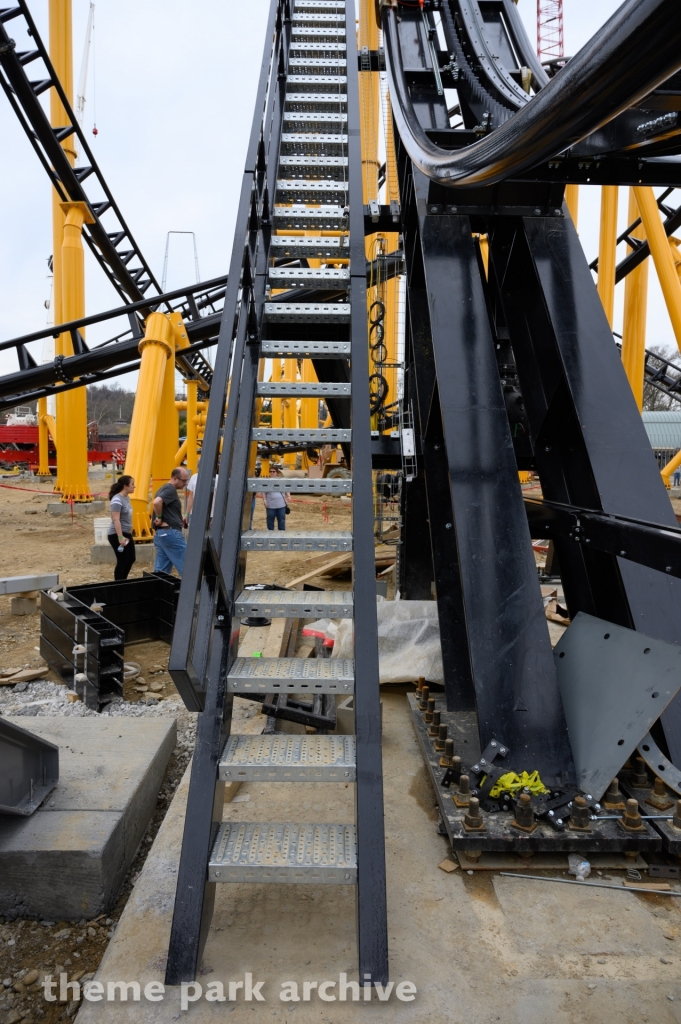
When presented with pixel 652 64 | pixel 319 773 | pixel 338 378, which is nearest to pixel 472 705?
pixel 319 773

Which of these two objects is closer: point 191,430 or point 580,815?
point 580,815

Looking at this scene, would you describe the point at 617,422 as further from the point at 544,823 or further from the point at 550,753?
the point at 544,823

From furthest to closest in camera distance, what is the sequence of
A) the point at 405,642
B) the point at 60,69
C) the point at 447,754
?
1. the point at 60,69
2. the point at 405,642
3. the point at 447,754

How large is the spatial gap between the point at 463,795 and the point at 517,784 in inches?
9.6

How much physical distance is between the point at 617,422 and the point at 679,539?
119 centimetres

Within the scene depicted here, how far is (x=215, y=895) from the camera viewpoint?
2551 millimetres

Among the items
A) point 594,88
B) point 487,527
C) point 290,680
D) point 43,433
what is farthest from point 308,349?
point 43,433

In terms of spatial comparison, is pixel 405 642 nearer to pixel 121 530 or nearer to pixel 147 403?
pixel 121 530

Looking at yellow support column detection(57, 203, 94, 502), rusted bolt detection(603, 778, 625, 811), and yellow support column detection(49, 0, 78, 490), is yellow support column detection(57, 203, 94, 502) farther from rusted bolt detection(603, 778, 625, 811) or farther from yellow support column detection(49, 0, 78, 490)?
rusted bolt detection(603, 778, 625, 811)

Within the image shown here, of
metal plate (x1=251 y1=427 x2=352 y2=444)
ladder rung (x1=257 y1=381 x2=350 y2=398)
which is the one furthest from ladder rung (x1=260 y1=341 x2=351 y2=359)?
metal plate (x1=251 y1=427 x2=352 y2=444)

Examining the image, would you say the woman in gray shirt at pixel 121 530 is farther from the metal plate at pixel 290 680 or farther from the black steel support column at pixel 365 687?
the metal plate at pixel 290 680

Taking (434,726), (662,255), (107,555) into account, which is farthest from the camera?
(107,555)

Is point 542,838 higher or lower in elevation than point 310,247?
lower

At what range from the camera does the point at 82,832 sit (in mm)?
3178
